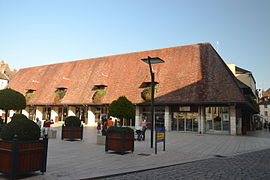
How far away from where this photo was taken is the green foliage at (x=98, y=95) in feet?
108

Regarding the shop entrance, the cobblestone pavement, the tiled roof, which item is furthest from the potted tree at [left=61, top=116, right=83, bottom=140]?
the shop entrance

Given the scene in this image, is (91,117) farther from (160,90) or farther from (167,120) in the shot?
(167,120)

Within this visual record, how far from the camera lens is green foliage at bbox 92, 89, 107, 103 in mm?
33000

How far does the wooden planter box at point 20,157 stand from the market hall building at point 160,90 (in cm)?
2188

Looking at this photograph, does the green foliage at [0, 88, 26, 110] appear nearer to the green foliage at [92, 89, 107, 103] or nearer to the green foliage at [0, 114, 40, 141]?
the green foliage at [0, 114, 40, 141]

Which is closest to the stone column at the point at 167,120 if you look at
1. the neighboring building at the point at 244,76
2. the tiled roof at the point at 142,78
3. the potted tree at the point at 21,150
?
the tiled roof at the point at 142,78

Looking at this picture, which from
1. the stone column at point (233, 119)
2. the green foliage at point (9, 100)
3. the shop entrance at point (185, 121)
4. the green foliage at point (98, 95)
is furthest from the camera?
the green foliage at point (98, 95)

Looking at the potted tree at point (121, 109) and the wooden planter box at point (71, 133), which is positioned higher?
the potted tree at point (121, 109)

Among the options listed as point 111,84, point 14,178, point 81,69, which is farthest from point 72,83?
point 14,178

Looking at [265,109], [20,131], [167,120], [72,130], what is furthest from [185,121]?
[265,109]

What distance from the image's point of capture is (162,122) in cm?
2927

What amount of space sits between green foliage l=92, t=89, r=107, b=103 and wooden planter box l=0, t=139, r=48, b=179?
26773mm

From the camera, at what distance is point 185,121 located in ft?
92.3

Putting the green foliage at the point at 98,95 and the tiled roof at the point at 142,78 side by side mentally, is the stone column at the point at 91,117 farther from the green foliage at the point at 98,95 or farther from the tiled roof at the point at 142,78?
the green foliage at the point at 98,95
